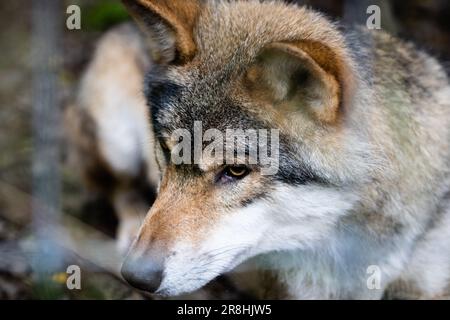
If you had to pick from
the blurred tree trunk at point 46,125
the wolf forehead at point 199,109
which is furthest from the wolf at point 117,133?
the wolf forehead at point 199,109

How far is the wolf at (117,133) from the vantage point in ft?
15.7

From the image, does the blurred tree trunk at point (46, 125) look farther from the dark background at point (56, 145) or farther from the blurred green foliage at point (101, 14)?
the blurred green foliage at point (101, 14)

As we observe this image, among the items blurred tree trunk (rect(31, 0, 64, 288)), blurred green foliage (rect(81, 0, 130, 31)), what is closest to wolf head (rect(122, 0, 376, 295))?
blurred tree trunk (rect(31, 0, 64, 288))

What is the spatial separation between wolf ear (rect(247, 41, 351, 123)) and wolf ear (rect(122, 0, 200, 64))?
1.39 ft

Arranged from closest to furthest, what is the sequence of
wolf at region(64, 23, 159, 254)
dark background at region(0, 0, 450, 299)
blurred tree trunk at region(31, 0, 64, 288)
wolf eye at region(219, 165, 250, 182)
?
1. wolf eye at region(219, 165, 250, 182)
2. blurred tree trunk at region(31, 0, 64, 288)
3. dark background at region(0, 0, 450, 299)
4. wolf at region(64, 23, 159, 254)

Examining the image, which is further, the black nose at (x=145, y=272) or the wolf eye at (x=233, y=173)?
the wolf eye at (x=233, y=173)

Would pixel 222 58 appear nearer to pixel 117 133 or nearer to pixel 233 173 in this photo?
pixel 233 173

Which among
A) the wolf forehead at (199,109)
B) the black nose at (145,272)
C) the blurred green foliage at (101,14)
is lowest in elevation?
the black nose at (145,272)

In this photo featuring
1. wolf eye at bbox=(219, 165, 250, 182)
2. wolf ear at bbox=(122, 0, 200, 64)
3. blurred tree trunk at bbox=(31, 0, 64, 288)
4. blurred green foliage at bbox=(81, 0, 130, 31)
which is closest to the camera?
wolf eye at bbox=(219, 165, 250, 182)

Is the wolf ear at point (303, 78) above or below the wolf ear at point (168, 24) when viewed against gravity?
below

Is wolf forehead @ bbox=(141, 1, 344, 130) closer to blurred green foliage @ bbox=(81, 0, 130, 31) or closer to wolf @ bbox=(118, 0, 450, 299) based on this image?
wolf @ bbox=(118, 0, 450, 299)

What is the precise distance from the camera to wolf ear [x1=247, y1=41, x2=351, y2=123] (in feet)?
8.66

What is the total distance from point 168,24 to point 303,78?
0.75 meters
